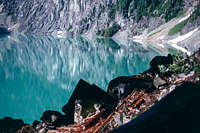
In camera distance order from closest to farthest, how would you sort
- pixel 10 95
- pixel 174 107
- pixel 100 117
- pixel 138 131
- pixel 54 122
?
pixel 138 131, pixel 174 107, pixel 100 117, pixel 54 122, pixel 10 95

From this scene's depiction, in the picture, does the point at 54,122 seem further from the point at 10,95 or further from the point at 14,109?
the point at 10,95

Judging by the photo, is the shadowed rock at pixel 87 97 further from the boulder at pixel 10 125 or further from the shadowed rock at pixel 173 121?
the shadowed rock at pixel 173 121

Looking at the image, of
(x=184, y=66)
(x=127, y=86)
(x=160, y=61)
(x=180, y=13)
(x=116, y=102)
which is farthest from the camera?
(x=180, y=13)

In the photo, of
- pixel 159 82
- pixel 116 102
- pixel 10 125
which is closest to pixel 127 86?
pixel 116 102

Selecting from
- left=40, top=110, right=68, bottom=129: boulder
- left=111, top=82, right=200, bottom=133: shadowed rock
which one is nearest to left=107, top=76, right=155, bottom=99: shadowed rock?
left=40, top=110, right=68, bottom=129: boulder

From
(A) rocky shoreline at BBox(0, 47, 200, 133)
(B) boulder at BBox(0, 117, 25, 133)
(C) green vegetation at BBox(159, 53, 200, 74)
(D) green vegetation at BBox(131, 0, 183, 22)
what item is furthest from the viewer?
(D) green vegetation at BBox(131, 0, 183, 22)

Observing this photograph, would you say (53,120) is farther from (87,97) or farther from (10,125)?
(10,125)

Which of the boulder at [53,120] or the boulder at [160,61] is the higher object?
the boulder at [160,61]

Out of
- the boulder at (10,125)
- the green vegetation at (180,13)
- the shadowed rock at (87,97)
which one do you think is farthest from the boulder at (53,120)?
the green vegetation at (180,13)

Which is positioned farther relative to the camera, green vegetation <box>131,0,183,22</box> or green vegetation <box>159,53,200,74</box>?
→ green vegetation <box>131,0,183,22</box>

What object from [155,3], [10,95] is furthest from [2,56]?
[155,3]

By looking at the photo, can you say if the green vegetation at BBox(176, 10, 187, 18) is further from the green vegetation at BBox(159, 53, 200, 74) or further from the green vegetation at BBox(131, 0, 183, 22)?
the green vegetation at BBox(159, 53, 200, 74)
